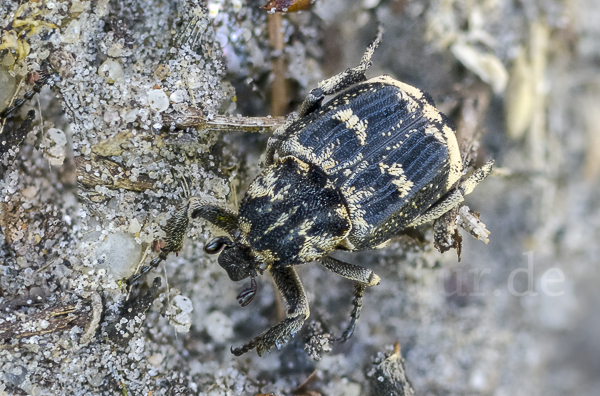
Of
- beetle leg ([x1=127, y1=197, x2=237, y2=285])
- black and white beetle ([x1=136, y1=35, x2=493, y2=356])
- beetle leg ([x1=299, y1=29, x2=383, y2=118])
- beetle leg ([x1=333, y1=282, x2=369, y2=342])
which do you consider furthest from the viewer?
beetle leg ([x1=333, y1=282, x2=369, y2=342])

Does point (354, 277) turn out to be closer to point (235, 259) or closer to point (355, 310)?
point (355, 310)

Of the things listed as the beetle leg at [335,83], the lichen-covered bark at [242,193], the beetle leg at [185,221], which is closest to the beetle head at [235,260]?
the beetle leg at [185,221]

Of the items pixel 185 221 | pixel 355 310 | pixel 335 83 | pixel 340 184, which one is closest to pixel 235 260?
pixel 185 221

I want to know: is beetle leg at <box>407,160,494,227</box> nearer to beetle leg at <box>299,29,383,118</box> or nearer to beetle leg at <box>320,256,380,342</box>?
beetle leg at <box>320,256,380,342</box>

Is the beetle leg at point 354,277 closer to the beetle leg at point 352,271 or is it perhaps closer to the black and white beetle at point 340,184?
the beetle leg at point 352,271

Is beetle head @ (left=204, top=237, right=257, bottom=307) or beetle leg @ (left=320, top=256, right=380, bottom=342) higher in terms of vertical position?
beetle head @ (left=204, top=237, right=257, bottom=307)

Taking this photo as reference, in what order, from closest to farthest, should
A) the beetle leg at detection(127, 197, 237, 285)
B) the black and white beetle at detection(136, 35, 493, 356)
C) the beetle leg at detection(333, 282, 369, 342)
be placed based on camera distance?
the black and white beetle at detection(136, 35, 493, 356) < the beetle leg at detection(127, 197, 237, 285) < the beetle leg at detection(333, 282, 369, 342)

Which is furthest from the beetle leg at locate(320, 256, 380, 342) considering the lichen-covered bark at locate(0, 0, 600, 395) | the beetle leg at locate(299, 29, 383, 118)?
the beetle leg at locate(299, 29, 383, 118)
